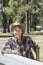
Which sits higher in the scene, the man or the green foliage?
the man

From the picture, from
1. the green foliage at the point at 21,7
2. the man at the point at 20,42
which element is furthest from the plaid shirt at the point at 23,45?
the green foliage at the point at 21,7

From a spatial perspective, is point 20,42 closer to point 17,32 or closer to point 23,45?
point 23,45

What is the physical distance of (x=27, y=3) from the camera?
39.8m

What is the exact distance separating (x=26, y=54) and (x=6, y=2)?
139 ft

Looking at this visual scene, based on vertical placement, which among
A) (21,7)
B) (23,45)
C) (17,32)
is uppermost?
(17,32)

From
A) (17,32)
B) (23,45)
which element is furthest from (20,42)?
(17,32)

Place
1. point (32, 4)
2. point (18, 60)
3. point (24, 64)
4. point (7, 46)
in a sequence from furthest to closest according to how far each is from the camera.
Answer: point (32, 4) < point (7, 46) < point (18, 60) < point (24, 64)

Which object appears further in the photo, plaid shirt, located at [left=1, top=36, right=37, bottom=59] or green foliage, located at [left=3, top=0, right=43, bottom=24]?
green foliage, located at [left=3, top=0, right=43, bottom=24]

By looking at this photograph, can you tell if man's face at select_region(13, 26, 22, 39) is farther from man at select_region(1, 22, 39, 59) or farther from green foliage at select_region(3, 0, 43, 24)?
green foliage at select_region(3, 0, 43, 24)

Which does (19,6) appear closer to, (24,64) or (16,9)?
(16,9)

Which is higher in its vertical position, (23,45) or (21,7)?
(23,45)

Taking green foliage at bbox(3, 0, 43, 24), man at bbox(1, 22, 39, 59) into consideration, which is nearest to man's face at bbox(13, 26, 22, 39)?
man at bbox(1, 22, 39, 59)

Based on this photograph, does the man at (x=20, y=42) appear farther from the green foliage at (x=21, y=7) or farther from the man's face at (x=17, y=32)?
the green foliage at (x=21, y=7)

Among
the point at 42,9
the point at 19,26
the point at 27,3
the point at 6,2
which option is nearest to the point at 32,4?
the point at 27,3
